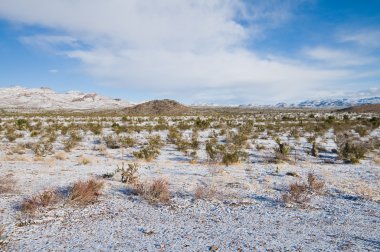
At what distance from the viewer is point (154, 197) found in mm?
8133

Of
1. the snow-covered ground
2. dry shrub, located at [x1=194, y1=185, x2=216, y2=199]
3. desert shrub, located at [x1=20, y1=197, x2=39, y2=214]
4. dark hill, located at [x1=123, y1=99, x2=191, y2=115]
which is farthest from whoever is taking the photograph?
dark hill, located at [x1=123, y1=99, x2=191, y2=115]

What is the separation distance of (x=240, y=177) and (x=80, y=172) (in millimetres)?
5224

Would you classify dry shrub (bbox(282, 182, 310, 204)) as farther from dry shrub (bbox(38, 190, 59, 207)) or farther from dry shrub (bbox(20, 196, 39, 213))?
dry shrub (bbox(20, 196, 39, 213))

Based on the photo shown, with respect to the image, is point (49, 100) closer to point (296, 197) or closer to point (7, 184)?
point (7, 184)

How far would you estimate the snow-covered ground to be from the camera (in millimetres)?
5773

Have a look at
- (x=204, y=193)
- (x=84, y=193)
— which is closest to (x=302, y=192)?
(x=204, y=193)

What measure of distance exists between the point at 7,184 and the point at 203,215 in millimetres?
5305

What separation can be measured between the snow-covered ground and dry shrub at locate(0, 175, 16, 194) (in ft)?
0.72

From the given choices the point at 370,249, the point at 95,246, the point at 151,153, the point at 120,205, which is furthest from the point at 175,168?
the point at 370,249

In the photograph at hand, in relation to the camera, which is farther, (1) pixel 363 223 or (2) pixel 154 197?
(2) pixel 154 197

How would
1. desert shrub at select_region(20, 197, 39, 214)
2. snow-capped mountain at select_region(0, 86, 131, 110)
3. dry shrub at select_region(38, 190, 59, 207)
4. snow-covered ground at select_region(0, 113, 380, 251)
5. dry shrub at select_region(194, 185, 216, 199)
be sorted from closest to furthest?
snow-covered ground at select_region(0, 113, 380, 251), desert shrub at select_region(20, 197, 39, 214), dry shrub at select_region(38, 190, 59, 207), dry shrub at select_region(194, 185, 216, 199), snow-capped mountain at select_region(0, 86, 131, 110)

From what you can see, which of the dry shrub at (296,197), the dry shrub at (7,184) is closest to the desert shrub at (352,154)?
the dry shrub at (296,197)

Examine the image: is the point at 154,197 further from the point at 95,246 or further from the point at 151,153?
the point at 151,153

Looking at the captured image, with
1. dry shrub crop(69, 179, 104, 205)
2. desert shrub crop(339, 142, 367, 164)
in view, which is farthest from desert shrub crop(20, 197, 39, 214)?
desert shrub crop(339, 142, 367, 164)
